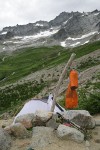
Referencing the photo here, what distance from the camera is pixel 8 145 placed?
1545 cm

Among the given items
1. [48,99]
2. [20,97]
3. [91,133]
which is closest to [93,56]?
[20,97]

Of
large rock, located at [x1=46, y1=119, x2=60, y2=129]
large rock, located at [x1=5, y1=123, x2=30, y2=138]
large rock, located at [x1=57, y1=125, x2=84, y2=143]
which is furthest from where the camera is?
large rock, located at [x1=46, y1=119, x2=60, y2=129]

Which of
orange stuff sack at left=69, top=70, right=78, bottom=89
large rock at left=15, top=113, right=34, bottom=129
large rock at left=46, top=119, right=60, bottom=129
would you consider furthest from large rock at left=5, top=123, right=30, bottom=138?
orange stuff sack at left=69, top=70, right=78, bottom=89

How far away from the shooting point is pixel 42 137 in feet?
52.4

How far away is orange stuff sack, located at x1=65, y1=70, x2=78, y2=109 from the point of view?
19.2 m

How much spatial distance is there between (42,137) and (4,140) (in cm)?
178

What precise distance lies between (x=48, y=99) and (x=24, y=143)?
7033 millimetres

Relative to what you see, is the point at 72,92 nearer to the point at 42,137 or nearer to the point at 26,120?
the point at 26,120

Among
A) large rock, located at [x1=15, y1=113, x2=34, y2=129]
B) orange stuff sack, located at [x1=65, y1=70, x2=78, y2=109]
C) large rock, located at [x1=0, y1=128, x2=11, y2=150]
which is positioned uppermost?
orange stuff sack, located at [x1=65, y1=70, x2=78, y2=109]

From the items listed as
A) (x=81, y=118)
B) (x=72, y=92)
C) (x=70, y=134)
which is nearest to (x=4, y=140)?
(x=70, y=134)

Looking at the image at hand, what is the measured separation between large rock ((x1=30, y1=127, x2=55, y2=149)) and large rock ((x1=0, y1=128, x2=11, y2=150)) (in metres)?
1.07

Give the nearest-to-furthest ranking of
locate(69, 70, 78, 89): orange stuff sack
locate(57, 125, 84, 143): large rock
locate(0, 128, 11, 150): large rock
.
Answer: locate(0, 128, 11, 150): large rock, locate(57, 125, 84, 143): large rock, locate(69, 70, 78, 89): orange stuff sack

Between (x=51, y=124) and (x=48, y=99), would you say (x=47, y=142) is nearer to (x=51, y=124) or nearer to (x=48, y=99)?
(x=51, y=124)

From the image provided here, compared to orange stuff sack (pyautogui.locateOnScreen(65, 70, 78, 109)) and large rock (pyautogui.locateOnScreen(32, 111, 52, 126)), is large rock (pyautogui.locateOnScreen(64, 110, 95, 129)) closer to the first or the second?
large rock (pyautogui.locateOnScreen(32, 111, 52, 126))
